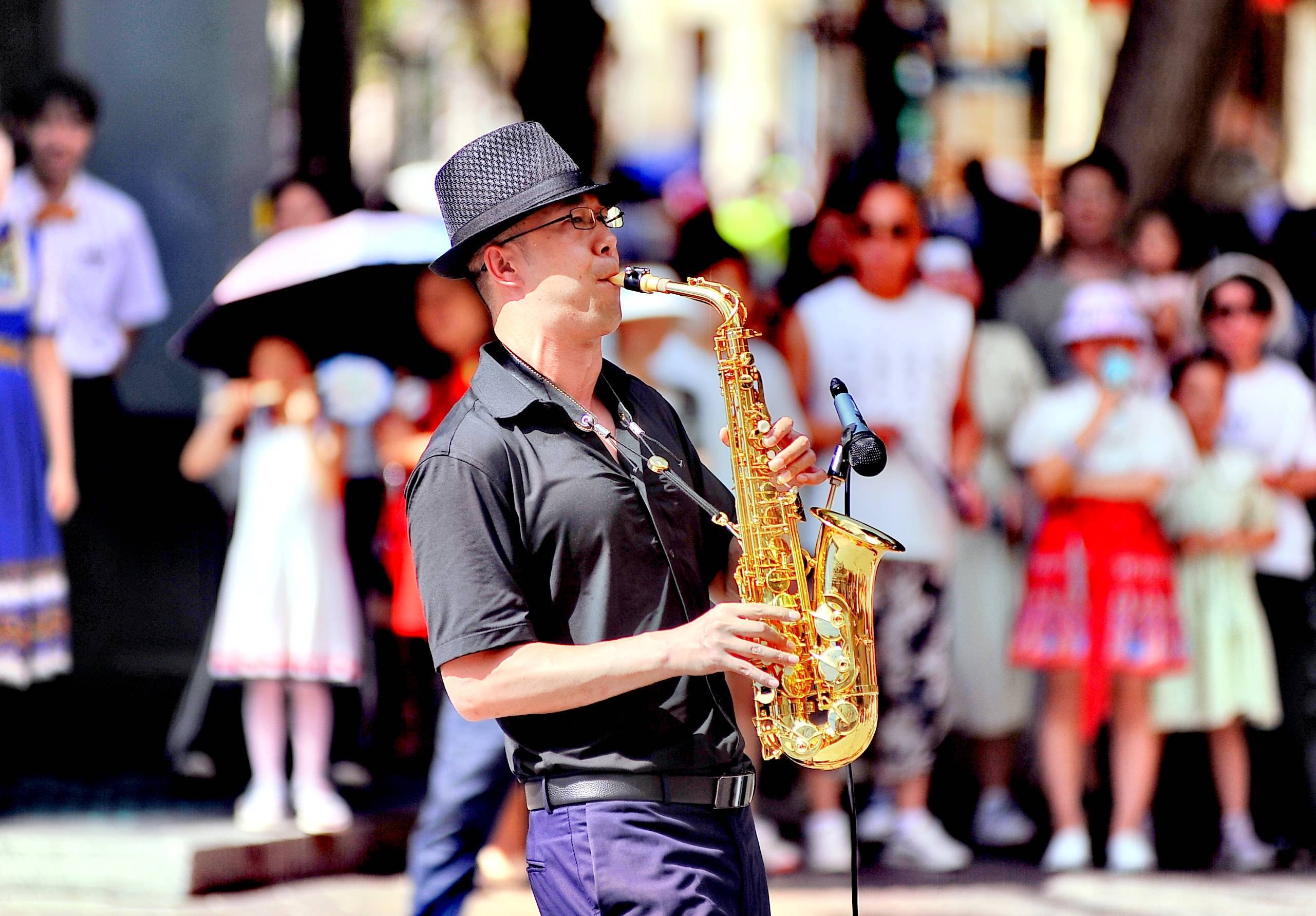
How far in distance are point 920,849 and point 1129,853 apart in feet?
2.43

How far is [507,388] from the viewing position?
2.92 m

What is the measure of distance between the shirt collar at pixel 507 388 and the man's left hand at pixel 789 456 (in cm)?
31

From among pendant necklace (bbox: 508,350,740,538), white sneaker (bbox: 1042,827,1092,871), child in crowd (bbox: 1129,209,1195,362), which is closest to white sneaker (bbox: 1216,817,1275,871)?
white sneaker (bbox: 1042,827,1092,871)

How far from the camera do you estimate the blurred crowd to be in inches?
230

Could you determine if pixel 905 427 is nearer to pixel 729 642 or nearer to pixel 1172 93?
pixel 1172 93

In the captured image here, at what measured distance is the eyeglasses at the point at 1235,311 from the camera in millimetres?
6492

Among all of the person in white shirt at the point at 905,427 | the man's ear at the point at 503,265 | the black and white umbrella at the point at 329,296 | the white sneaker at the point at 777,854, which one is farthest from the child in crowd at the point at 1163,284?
the man's ear at the point at 503,265

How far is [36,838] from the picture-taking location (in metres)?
5.65

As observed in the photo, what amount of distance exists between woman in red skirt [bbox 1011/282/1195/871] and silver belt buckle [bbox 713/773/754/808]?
3.34 metres

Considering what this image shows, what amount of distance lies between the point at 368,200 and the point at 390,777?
2665mm

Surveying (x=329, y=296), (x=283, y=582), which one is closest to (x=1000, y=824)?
(x=283, y=582)

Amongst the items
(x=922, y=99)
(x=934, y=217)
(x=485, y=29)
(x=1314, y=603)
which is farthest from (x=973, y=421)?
(x=485, y=29)

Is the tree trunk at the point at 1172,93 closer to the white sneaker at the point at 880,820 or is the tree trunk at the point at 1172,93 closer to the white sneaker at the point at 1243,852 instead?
the white sneaker at the point at 1243,852

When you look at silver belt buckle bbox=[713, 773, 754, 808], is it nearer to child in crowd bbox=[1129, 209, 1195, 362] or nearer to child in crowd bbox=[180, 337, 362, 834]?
child in crowd bbox=[180, 337, 362, 834]
